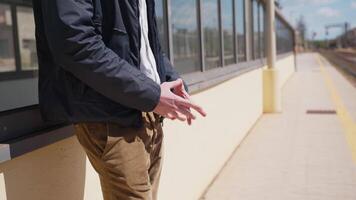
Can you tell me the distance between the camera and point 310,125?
27.0 feet

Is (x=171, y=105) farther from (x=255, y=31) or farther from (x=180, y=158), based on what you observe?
(x=255, y=31)

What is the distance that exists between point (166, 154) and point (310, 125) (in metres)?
5.27

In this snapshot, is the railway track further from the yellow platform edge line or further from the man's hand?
the man's hand

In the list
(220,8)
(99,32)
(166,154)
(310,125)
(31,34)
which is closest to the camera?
(99,32)

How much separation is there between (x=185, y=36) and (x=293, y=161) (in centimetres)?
237

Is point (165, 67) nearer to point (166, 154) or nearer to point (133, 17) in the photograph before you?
point (133, 17)

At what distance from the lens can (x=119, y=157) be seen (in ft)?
5.82

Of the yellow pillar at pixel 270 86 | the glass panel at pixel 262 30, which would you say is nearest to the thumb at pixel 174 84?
the yellow pillar at pixel 270 86

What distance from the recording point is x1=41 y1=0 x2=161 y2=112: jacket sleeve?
1.52 metres

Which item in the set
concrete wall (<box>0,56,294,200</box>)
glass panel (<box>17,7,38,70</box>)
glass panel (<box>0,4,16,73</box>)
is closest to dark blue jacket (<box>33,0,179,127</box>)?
concrete wall (<box>0,56,294,200</box>)

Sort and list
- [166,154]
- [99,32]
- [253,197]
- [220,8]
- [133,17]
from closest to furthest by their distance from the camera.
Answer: [99,32], [133,17], [166,154], [253,197], [220,8]

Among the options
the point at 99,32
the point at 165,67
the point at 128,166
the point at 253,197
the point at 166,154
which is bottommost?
the point at 253,197

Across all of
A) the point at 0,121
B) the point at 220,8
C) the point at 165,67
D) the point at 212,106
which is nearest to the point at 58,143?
the point at 0,121

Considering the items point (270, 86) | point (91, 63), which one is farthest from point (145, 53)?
point (270, 86)
